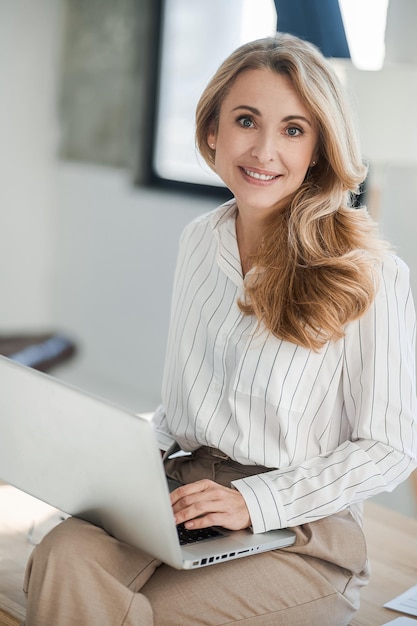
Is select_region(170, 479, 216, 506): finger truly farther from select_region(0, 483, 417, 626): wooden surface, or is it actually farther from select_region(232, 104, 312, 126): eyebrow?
select_region(232, 104, 312, 126): eyebrow

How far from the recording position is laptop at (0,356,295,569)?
132 centimetres

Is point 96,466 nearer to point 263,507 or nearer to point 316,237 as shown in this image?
point 263,507

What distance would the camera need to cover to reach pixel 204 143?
1.98 metres

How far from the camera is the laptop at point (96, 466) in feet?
4.33

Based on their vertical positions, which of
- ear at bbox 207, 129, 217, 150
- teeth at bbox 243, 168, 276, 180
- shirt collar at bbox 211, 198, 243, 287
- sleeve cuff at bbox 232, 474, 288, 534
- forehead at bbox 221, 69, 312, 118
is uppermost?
forehead at bbox 221, 69, 312, 118

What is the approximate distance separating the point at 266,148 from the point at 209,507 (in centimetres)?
66

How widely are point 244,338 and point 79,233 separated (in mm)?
3548

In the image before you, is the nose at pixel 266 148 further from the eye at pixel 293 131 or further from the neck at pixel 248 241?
the neck at pixel 248 241

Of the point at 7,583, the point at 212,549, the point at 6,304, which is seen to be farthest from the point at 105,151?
the point at 212,549

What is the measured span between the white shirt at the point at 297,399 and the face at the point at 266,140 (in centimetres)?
15

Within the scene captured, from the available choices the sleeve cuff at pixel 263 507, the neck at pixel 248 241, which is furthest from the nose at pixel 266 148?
the sleeve cuff at pixel 263 507

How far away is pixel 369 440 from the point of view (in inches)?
65.1

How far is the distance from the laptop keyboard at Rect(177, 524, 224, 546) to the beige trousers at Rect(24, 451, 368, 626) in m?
0.06

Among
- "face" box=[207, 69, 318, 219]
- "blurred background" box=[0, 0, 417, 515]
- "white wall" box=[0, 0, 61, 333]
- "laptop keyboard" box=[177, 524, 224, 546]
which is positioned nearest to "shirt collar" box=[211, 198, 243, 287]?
"face" box=[207, 69, 318, 219]
